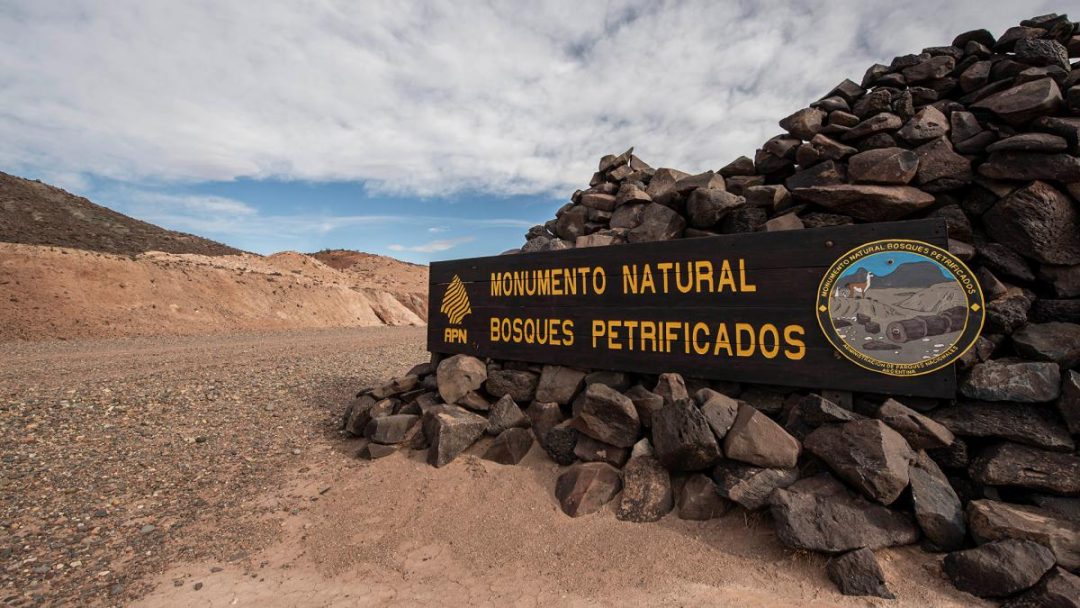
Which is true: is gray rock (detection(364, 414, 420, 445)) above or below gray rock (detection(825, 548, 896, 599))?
above

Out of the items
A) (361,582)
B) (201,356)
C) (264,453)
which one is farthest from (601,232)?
(201,356)

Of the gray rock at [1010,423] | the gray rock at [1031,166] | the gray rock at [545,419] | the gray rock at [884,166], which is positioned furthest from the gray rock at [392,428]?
the gray rock at [1031,166]

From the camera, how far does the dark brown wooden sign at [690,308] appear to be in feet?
14.5

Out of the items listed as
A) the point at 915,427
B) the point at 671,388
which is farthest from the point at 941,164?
the point at 671,388

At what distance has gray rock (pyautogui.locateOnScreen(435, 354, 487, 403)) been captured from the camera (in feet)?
21.6

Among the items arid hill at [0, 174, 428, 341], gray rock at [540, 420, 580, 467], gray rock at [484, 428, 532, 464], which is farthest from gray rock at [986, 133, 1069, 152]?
arid hill at [0, 174, 428, 341]

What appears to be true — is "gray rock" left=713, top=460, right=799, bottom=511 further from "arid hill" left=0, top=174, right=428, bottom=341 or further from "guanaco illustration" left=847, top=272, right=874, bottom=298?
"arid hill" left=0, top=174, right=428, bottom=341

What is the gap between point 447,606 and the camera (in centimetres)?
356

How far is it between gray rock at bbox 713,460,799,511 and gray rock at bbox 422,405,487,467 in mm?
2994

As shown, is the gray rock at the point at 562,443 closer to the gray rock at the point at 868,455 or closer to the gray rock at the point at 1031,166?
the gray rock at the point at 868,455

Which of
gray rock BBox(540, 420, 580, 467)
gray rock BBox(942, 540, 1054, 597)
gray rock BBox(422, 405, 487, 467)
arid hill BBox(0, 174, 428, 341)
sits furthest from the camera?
arid hill BBox(0, 174, 428, 341)

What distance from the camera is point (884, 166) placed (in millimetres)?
4875

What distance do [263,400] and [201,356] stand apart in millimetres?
6326

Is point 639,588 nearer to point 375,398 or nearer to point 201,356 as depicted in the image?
point 375,398
